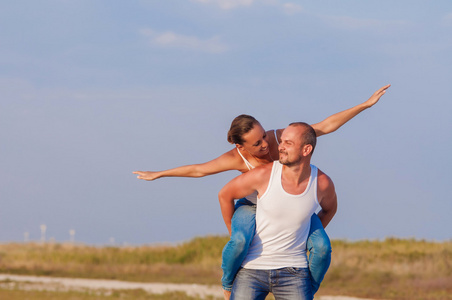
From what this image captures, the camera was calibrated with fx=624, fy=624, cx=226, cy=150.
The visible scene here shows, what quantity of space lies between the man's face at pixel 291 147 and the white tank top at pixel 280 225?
0.20 m

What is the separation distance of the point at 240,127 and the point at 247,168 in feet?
1.76

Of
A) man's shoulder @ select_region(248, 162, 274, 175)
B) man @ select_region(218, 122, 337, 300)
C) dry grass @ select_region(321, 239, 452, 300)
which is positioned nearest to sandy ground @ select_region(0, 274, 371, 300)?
dry grass @ select_region(321, 239, 452, 300)

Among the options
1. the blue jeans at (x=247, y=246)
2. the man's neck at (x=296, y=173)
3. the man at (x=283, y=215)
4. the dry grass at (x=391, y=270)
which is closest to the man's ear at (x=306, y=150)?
the man at (x=283, y=215)

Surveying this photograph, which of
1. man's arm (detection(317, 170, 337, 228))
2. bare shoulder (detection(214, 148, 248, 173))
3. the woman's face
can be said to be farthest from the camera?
bare shoulder (detection(214, 148, 248, 173))

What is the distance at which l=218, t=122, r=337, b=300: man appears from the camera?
5.48m

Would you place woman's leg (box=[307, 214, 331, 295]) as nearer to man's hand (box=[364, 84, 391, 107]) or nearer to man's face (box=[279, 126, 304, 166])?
man's face (box=[279, 126, 304, 166])

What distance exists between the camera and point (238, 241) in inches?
222

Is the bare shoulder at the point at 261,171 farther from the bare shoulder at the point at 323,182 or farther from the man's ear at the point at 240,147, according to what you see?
the man's ear at the point at 240,147

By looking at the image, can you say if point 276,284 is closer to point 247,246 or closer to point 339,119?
point 247,246

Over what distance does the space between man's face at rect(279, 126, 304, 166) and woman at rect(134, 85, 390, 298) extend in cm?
70

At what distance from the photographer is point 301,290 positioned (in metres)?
5.64

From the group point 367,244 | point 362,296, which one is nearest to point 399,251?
point 367,244

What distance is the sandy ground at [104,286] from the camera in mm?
19109

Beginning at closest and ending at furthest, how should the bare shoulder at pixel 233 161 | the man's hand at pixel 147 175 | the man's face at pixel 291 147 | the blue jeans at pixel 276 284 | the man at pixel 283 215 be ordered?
the man's face at pixel 291 147, the man at pixel 283 215, the blue jeans at pixel 276 284, the bare shoulder at pixel 233 161, the man's hand at pixel 147 175
